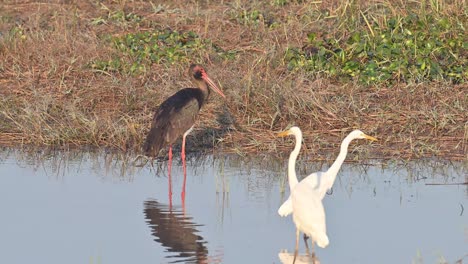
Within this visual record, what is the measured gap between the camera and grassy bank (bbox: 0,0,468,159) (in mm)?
12016

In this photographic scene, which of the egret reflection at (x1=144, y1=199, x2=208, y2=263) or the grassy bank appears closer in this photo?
A: the egret reflection at (x1=144, y1=199, x2=208, y2=263)

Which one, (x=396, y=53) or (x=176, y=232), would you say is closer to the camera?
(x=176, y=232)

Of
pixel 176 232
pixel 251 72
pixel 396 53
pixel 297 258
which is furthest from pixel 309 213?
pixel 396 53

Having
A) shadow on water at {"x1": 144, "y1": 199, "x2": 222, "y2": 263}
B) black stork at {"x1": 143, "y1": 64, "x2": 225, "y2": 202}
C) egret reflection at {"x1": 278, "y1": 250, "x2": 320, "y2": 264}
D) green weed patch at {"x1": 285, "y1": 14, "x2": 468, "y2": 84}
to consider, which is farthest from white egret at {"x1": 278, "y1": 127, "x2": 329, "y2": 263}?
green weed patch at {"x1": 285, "y1": 14, "x2": 468, "y2": 84}

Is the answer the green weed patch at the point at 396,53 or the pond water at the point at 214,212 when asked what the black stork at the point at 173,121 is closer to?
the pond water at the point at 214,212

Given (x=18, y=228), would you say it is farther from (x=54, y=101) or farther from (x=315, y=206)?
(x=54, y=101)

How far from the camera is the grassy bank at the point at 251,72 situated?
12.0m

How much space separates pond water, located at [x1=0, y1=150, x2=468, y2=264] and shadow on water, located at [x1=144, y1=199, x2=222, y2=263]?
0.04 ft

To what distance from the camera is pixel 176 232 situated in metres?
8.88

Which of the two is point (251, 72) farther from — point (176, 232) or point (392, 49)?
point (176, 232)

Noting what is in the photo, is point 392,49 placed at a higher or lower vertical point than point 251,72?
higher

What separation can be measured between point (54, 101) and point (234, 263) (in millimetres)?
5565

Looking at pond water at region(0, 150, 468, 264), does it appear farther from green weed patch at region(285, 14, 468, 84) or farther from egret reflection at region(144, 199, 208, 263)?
green weed patch at region(285, 14, 468, 84)

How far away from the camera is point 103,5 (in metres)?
15.9
